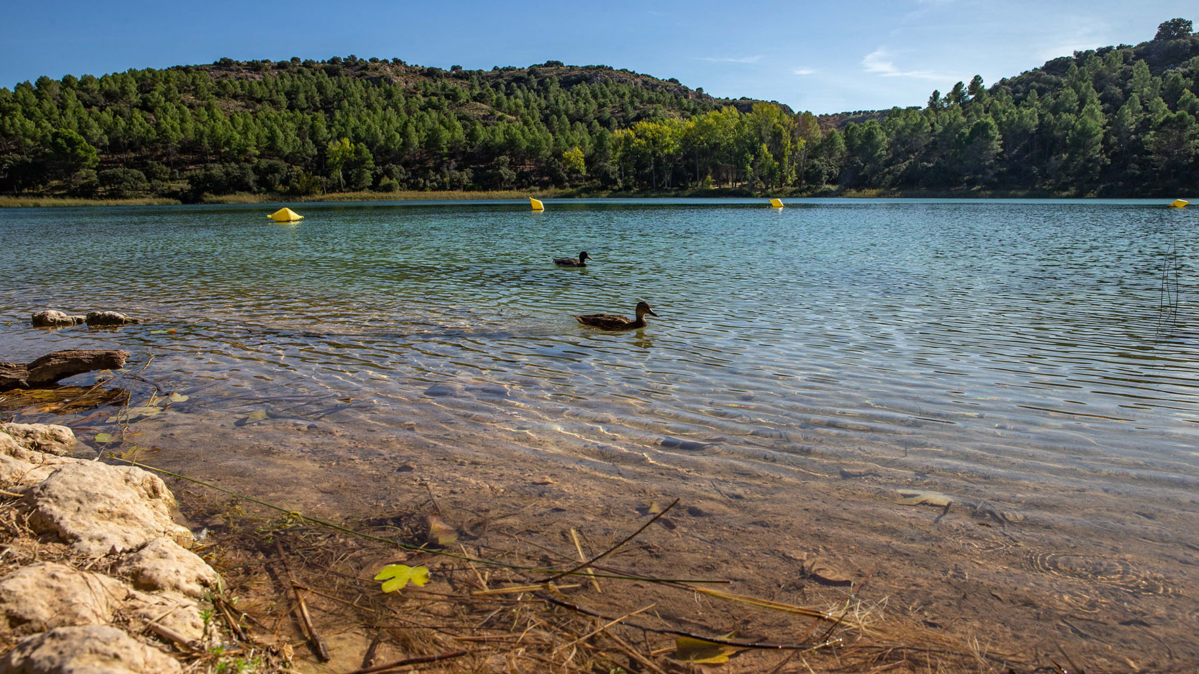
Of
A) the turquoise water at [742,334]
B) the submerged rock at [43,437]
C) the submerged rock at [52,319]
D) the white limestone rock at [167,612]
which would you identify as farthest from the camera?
the submerged rock at [52,319]

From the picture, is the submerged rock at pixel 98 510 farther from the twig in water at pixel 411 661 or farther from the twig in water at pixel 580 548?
the twig in water at pixel 580 548

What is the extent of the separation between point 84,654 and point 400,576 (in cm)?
143

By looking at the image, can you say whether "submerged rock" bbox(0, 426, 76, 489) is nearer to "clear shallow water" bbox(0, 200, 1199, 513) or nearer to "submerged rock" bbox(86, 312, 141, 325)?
"clear shallow water" bbox(0, 200, 1199, 513)

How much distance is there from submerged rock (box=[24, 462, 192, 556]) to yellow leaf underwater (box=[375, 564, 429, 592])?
1.08 m

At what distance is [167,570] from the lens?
257 cm

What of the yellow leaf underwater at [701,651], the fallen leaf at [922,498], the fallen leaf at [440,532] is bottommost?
the fallen leaf at [922,498]

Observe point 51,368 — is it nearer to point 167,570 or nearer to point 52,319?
point 52,319

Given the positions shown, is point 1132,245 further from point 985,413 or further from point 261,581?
point 261,581

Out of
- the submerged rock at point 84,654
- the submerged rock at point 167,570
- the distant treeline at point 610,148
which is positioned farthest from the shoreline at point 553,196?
the submerged rock at point 84,654

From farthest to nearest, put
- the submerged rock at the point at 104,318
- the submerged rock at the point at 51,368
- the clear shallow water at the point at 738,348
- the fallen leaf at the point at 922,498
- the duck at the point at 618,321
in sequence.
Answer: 1. the submerged rock at the point at 104,318
2. the duck at the point at 618,321
3. the submerged rock at the point at 51,368
4. the clear shallow water at the point at 738,348
5. the fallen leaf at the point at 922,498

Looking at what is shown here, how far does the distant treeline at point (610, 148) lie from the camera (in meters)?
90.5

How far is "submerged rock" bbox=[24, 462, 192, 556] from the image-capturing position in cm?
272

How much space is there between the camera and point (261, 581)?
120 inches

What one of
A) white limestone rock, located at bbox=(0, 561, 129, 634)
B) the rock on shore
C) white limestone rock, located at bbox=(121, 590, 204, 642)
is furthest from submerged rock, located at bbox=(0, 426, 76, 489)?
white limestone rock, located at bbox=(121, 590, 204, 642)
